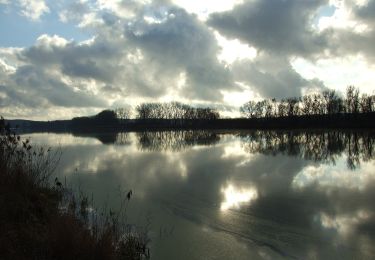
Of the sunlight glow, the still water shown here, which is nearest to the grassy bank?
the still water

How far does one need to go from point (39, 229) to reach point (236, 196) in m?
8.44

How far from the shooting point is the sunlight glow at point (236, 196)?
12.7m

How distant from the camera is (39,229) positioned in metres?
7.12

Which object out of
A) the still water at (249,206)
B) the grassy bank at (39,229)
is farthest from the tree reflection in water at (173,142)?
the grassy bank at (39,229)

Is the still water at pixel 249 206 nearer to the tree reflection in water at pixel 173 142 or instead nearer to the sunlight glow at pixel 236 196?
the sunlight glow at pixel 236 196

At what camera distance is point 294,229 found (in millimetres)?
9891

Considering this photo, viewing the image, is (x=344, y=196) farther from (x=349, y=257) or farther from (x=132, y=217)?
(x=132, y=217)

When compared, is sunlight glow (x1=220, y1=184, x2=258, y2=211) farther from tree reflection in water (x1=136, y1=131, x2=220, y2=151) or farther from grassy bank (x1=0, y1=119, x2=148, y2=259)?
tree reflection in water (x1=136, y1=131, x2=220, y2=151)

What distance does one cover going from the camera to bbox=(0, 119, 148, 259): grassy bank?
19.5ft

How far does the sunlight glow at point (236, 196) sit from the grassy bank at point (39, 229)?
4.45 metres

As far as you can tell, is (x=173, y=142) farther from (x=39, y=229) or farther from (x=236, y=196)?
(x=39, y=229)

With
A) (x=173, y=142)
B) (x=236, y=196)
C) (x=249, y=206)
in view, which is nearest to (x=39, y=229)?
(x=249, y=206)

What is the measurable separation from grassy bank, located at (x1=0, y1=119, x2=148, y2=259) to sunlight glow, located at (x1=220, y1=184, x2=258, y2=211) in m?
4.45

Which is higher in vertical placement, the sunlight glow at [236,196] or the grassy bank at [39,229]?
the grassy bank at [39,229]
